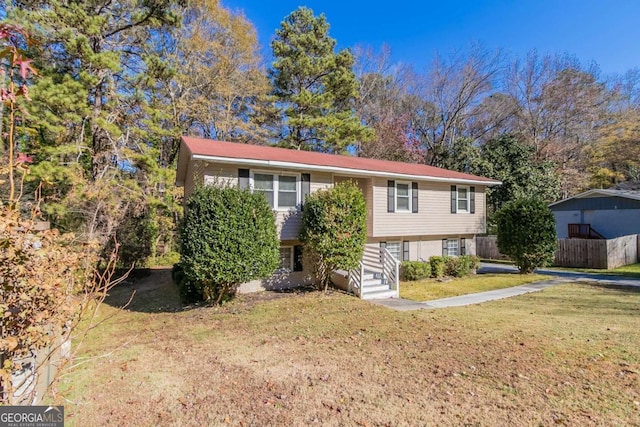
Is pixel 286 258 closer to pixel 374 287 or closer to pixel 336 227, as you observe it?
pixel 336 227

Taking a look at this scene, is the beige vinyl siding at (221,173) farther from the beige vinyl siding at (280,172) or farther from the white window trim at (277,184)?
the white window trim at (277,184)

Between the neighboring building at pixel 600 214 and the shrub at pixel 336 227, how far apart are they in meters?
21.4

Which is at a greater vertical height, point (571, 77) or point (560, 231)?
point (571, 77)

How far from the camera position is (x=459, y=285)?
12828mm

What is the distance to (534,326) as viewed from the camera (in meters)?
7.24

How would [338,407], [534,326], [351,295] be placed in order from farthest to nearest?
[351,295] < [534,326] < [338,407]

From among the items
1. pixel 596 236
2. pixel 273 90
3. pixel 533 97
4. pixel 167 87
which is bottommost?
pixel 596 236

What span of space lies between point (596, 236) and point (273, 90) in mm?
25306

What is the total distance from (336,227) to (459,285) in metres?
6.02

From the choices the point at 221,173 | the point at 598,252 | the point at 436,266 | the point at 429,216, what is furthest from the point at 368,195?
the point at 598,252

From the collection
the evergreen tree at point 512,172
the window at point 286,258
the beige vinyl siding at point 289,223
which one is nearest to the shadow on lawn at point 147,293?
the window at point 286,258

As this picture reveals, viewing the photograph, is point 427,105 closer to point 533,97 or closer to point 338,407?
point 533,97

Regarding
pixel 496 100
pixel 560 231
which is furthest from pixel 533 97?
pixel 560 231

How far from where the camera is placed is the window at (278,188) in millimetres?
11305
